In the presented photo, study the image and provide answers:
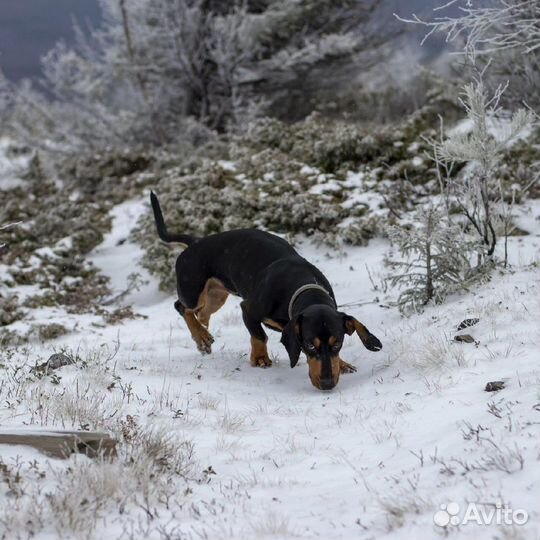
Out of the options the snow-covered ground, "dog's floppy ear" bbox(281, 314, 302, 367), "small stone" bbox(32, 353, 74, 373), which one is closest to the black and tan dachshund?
"dog's floppy ear" bbox(281, 314, 302, 367)

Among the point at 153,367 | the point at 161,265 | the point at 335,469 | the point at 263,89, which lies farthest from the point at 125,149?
the point at 335,469

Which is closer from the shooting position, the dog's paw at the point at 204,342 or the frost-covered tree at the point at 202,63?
the dog's paw at the point at 204,342

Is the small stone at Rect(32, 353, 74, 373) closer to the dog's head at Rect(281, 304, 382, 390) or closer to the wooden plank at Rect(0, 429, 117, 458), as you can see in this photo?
the dog's head at Rect(281, 304, 382, 390)

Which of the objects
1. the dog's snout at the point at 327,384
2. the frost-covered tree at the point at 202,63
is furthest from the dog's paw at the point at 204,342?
the frost-covered tree at the point at 202,63

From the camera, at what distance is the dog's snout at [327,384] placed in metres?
4.40

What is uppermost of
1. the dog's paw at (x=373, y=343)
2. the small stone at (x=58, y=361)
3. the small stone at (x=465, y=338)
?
the dog's paw at (x=373, y=343)

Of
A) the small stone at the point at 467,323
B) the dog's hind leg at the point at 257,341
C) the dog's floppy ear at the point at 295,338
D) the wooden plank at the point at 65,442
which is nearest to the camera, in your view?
the wooden plank at the point at 65,442

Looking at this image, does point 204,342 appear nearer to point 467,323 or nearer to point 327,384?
point 327,384

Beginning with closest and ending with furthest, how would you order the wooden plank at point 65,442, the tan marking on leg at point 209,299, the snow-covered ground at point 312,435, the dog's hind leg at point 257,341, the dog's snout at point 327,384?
the snow-covered ground at point 312,435 → the wooden plank at point 65,442 → the dog's snout at point 327,384 → the dog's hind leg at point 257,341 → the tan marking on leg at point 209,299

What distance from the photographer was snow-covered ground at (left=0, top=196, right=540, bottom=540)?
95.7 inches

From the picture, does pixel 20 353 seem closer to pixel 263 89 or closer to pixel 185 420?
pixel 185 420

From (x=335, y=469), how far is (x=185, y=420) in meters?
1.06

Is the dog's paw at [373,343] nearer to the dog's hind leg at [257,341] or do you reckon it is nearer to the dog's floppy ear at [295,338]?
the dog's floppy ear at [295,338]

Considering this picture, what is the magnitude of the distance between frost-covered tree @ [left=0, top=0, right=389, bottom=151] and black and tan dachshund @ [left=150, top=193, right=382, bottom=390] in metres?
8.89
